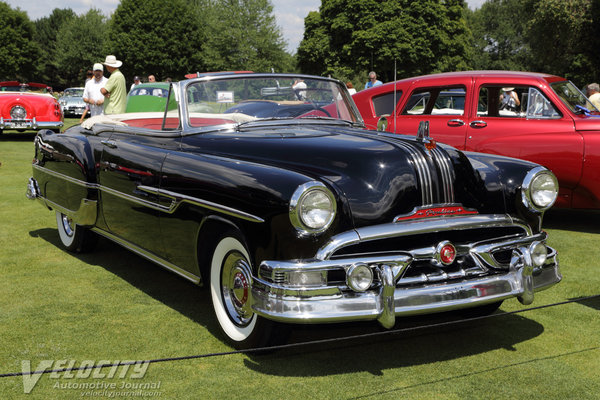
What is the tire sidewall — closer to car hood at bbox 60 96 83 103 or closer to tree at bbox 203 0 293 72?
car hood at bbox 60 96 83 103

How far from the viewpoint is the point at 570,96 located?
701 cm

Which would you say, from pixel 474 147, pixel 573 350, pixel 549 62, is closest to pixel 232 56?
pixel 549 62

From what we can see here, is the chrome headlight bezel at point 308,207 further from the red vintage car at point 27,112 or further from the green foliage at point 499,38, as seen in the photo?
the green foliage at point 499,38

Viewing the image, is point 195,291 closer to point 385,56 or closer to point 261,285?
point 261,285

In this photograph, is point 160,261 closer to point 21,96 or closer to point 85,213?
point 85,213

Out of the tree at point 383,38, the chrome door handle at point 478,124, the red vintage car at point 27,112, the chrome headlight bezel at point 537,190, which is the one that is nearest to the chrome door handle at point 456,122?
the chrome door handle at point 478,124

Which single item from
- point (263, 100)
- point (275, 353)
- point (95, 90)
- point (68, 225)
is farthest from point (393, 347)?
point (95, 90)

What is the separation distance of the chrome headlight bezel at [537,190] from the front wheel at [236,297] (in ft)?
5.22

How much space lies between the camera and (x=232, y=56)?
188 ft

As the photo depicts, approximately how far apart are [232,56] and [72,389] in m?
56.0

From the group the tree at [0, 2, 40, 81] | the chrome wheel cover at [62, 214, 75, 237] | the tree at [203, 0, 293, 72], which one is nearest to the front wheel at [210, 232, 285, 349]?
the chrome wheel cover at [62, 214, 75, 237]

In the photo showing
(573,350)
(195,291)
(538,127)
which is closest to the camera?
(573,350)

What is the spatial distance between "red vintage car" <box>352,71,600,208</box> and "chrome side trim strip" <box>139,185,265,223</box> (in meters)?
2.94

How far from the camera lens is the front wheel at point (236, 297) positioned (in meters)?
3.30
